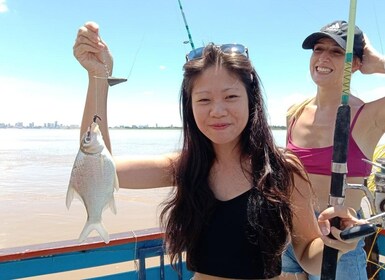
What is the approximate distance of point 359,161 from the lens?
2473mm

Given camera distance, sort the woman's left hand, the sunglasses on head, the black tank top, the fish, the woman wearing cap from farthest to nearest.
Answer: the woman wearing cap
the sunglasses on head
the black tank top
the fish
the woman's left hand

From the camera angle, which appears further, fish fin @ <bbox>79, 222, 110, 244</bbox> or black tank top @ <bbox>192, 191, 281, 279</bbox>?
black tank top @ <bbox>192, 191, 281, 279</bbox>

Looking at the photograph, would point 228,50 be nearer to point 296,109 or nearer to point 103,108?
point 103,108

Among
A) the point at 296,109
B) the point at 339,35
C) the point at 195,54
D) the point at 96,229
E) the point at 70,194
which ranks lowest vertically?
the point at 96,229

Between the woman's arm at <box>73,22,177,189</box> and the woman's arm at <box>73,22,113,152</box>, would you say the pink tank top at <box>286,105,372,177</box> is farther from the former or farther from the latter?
the woman's arm at <box>73,22,113,152</box>

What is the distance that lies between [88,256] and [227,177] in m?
1.50

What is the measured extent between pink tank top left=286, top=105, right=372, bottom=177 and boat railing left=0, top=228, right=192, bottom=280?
3.50ft

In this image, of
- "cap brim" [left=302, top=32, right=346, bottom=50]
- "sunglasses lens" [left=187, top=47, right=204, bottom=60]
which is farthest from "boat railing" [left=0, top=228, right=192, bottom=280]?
"cap brim" [left=302, top=32, right=346, bottom=50]

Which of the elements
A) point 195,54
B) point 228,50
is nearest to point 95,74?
point 195,54

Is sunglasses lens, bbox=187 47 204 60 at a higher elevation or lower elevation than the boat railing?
higher

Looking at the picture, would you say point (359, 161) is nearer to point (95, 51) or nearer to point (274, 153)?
point (274, 153)

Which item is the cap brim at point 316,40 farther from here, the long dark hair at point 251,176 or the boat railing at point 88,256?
the boat railing at point 88,256

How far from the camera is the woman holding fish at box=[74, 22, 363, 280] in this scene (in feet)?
6.15

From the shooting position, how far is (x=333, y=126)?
102 inches
